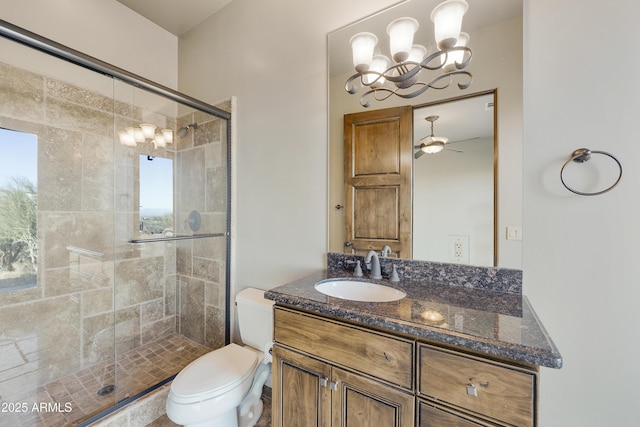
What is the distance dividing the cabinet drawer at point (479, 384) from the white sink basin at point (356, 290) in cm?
41

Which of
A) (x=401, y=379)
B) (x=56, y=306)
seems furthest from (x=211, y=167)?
(x=401, y=379)

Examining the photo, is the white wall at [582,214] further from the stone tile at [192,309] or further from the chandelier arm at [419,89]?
the stone tile at [192,309]

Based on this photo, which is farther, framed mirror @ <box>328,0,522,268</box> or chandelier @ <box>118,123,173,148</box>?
chandelier @ <box>118,123,173,148</box>

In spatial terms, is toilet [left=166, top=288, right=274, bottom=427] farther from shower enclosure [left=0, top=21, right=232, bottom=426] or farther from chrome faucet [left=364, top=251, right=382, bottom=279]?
chrome faucet [left=364, top=251, right=382, bottom=279]

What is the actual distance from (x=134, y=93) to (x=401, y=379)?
2314 millimetres

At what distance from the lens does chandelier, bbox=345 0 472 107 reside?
1015mm

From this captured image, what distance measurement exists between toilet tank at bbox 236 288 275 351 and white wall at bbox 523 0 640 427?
4.20ft

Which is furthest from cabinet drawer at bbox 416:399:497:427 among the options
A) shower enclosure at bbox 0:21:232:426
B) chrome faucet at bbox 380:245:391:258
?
shower enclosure at bbox 0:21:232:426

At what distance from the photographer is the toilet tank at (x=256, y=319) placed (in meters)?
1.56

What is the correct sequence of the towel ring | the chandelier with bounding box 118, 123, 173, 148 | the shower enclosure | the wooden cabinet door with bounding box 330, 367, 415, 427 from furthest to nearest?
the chandelier with bounding box 118, 123, 173, 148, the shower enclosure, the towel ring, the wooden cabinet door with bounding box 330, 367, 415, 427

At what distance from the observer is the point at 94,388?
170 cm

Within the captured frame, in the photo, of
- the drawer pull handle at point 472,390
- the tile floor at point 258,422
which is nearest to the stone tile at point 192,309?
the tile floor at point 258,422

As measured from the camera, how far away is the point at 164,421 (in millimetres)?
1592

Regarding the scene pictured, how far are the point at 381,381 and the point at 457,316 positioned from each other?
0.32 m
